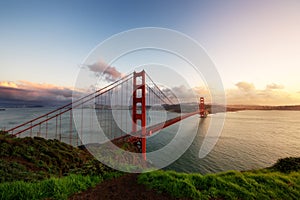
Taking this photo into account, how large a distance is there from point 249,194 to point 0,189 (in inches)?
196

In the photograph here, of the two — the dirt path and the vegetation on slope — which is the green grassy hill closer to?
the vegetation on slope

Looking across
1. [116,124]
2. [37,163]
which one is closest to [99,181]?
[37,163]

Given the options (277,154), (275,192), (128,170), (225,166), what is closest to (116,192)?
(128,170)

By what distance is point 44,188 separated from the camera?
293cm

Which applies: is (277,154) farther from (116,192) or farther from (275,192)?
(116,192)

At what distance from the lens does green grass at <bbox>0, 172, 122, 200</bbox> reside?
106 inches

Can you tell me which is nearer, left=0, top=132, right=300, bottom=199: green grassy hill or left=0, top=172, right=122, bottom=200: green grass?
left=0, top=172, right=122, bottom=200: green grass

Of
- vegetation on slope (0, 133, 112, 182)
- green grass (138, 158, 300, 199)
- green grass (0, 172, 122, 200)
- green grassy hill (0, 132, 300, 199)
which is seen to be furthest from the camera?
vegetation on slope (0, 133, 112, 182)

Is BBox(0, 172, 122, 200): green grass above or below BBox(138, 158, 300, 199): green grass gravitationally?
above

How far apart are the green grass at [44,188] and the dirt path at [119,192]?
0.19m

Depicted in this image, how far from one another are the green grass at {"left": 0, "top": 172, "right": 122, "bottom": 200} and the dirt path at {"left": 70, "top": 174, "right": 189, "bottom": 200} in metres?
0.19

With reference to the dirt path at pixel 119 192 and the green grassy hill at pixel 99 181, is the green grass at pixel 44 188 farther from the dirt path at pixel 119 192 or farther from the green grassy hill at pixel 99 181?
the dirt path at pixel 119 192

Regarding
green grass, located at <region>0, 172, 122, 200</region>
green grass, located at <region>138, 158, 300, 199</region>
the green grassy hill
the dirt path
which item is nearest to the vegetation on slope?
the green grassy hill

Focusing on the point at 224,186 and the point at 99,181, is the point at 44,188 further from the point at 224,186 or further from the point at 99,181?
the point at 224,186
